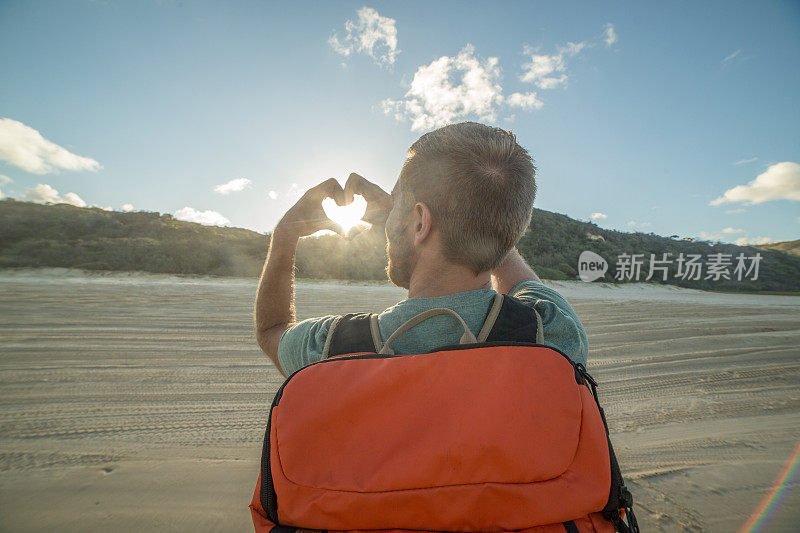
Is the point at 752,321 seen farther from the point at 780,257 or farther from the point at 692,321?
the point at 780,257

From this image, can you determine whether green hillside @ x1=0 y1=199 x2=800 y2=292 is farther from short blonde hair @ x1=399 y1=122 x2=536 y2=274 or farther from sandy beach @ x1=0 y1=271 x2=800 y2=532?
short blonde hair @ x1=399 y1=122 x2=536 y2=274

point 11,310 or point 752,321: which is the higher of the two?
point 752,321

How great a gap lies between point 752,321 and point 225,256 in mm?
17472

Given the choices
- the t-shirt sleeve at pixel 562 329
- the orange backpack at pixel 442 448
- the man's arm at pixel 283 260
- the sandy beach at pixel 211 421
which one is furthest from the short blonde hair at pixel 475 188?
the sandy beach at pixel 211 421

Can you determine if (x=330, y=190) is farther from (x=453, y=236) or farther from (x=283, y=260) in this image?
(x=453, y=236)

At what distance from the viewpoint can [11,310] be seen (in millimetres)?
5863

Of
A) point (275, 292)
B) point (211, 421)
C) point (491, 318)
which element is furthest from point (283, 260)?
point (211, 421)

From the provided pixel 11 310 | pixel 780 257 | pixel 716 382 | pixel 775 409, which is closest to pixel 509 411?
pixel 775 409

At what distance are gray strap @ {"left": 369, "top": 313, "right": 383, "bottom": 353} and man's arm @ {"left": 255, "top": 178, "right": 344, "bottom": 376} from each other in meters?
0.47

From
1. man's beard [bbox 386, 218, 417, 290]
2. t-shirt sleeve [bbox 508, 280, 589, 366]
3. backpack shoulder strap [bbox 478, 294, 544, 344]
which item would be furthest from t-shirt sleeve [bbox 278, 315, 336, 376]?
t-shirt sleeve [bbox 508, 280, 589, 366]

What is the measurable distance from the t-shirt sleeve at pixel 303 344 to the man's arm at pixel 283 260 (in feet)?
0.49

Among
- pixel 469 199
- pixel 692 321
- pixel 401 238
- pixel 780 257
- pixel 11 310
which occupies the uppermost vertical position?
pixel 780 257

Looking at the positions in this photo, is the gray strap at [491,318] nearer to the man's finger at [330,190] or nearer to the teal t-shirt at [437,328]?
the teal t-shirt at [437,328]

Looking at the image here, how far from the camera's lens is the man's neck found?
1089mm
